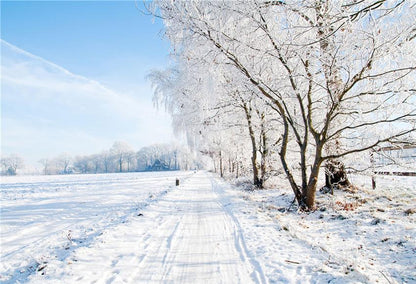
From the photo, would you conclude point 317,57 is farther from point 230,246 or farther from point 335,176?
point 335,176

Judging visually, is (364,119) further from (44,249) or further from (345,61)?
(44,249)

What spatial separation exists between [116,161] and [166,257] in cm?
13399

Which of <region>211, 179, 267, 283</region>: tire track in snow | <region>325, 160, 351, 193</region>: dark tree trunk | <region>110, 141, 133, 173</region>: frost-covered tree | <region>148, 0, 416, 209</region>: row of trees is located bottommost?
<region>211, 179, 267, 283</region>: tire track in snow

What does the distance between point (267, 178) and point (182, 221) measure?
8.29m

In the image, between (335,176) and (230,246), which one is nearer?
(230,246)

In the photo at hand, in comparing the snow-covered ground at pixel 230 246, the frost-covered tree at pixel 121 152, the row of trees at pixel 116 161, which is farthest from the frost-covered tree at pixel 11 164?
the snow-covered ground at pixel 230 246

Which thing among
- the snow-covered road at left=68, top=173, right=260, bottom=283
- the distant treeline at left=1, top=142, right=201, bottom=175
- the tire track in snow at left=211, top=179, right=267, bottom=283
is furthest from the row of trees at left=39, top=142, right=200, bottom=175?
the tire track in snow at left=211, top=179, right=267, bottom=283

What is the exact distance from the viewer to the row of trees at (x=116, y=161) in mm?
127906

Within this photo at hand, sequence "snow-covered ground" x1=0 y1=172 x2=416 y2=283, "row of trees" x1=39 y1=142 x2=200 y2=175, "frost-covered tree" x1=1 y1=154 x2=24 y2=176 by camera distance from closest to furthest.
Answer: "snow-covered ground" x1=0 y1=172 x2=416 y2=283
"frost-covered tree" x1=1 y1=154 x2=24 y2=176
"row of trees" x1=39 y1=142 x2=200 y2=175

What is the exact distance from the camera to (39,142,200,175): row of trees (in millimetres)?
127906

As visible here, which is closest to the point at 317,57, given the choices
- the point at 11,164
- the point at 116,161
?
the point at 116,161

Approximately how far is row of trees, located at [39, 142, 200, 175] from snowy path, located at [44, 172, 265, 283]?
119 m

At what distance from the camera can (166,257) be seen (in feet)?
13.4

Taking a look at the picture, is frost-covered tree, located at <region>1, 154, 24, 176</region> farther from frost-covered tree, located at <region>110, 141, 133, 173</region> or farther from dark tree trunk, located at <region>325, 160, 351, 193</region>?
dark tree trunk, located at <region>325, 160, 351, 193</region>
